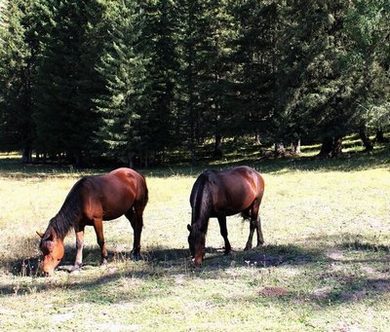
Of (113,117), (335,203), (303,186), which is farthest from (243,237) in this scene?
(113,117)

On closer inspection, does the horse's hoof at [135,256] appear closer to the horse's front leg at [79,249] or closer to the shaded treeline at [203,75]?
the horse's front leg at [79,249]

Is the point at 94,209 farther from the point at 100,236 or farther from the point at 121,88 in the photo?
the point at 121,88

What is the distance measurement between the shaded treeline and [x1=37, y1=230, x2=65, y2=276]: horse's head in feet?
66.0

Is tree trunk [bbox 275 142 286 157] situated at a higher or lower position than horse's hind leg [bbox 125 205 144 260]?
higher

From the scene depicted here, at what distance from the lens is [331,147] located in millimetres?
33781

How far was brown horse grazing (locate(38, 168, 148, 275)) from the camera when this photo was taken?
9453 millimetres

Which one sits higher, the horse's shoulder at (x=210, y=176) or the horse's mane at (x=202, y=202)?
the horse's shoulder at (x=210, y=176)

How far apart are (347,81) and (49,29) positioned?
26468mm

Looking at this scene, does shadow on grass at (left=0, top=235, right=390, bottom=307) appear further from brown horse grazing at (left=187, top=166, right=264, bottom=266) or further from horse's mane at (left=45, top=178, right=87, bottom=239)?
horse's mane at (left=45, top=178, right=87, bottom=239)

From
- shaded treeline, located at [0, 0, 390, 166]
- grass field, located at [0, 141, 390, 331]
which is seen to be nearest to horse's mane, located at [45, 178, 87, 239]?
grass field, located at [0, 141, 390, 331]

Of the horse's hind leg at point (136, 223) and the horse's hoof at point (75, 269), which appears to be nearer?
the horse's hoof at point (75, 269)

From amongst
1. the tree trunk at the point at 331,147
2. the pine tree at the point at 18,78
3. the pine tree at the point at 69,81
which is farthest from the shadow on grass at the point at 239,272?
the pine tree at the point at 18,78

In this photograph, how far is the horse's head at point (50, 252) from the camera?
929cm

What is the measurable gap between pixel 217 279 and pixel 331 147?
89.2 ft
